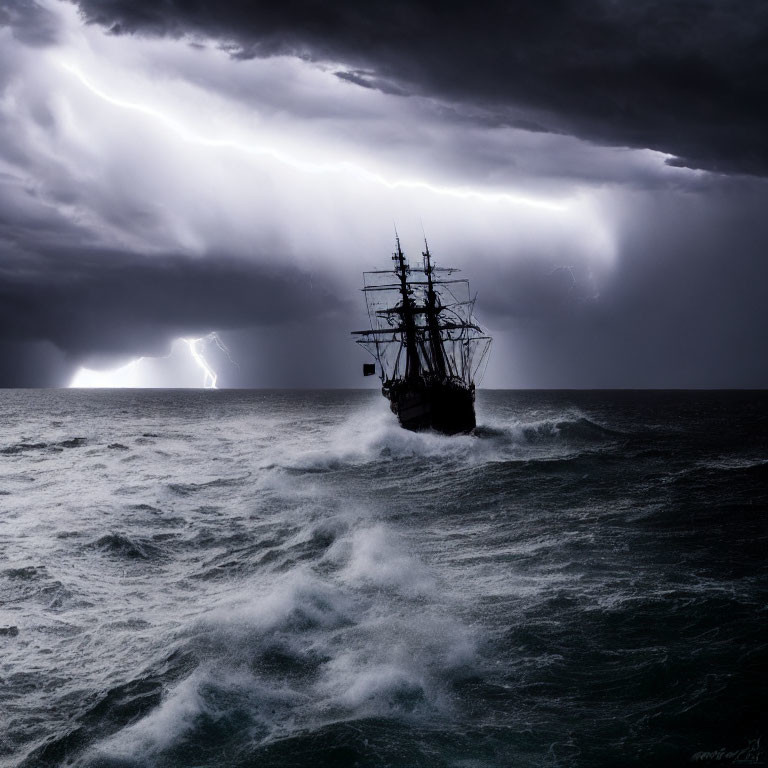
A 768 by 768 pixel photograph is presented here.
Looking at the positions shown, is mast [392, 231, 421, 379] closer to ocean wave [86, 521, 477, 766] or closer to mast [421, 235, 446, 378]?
mast [421, 235, 446, 378]

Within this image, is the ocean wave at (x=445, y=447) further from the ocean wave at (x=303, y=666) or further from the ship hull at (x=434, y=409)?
the ocean wave at (x=303, y=666)

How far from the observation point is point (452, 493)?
96.7ft

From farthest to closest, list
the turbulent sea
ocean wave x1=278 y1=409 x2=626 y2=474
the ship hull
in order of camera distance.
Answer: the ship hull → ocean wave x1=278 y1=409 x2=626 y2=474 → the turbulent sea

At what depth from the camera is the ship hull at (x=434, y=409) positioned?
5709cm

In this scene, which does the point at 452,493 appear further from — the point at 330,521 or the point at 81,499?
the point at 81,499

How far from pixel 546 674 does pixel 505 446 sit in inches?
1577

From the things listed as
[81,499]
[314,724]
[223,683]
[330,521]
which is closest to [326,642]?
[223,683]

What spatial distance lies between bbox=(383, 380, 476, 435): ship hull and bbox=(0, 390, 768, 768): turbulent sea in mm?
27558

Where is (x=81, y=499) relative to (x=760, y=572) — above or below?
above

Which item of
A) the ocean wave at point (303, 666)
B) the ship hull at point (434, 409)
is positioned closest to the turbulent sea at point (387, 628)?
the ocean wave at point (303, 666)

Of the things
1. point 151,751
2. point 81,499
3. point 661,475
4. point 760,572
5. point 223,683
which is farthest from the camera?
point 661,475

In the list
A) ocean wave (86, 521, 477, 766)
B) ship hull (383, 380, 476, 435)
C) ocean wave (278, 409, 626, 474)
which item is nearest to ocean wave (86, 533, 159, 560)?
ocean wave (86, 521, 477, 766)

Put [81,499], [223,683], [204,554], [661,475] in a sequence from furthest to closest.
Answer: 1. [661,475]
2. [81,499]
3. [204,554]
4. [223,683]

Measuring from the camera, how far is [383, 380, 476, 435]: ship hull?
5709 cm
